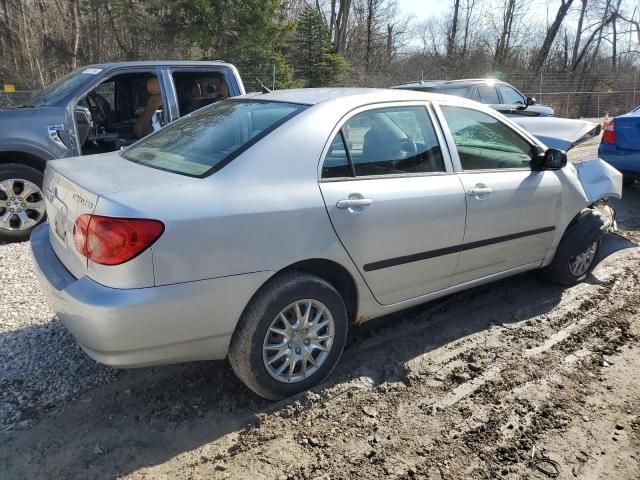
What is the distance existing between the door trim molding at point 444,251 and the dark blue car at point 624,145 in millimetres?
4548

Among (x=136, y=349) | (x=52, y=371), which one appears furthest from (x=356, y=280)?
(x=52, y=371)

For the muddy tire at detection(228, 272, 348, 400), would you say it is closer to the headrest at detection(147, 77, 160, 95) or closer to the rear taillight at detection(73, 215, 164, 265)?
the rear taillight at detection(73, 215, 164, 265)

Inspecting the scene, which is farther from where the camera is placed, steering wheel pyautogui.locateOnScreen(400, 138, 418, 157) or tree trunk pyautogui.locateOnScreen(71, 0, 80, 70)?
tree trunk pyautogui.locateOnScreen(71, 0, 80, 70)

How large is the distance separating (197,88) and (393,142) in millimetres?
4008

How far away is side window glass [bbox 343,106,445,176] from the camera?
3215 millimetres

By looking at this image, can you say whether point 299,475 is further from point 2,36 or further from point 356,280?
point 2,36

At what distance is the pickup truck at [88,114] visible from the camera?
557 centimetres

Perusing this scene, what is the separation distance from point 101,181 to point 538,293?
3593mm

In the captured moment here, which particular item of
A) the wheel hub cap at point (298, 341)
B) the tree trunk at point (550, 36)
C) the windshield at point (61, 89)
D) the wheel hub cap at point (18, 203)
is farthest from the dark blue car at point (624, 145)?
the tree trunk at point (550, 36)

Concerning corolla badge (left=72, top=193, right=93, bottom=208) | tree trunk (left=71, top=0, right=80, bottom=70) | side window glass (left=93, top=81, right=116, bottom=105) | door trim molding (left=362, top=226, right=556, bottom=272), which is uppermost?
tree trunk (left=71, top=0, right=80, bottom=70)

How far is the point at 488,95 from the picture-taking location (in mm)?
11789

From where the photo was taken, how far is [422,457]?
8.59ft

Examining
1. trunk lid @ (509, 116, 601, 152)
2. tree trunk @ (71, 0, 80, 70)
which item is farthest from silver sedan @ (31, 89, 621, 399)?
tree trunk @ (71, 0, 80, 70)

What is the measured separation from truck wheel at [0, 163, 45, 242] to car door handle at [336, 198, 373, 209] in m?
4.08
